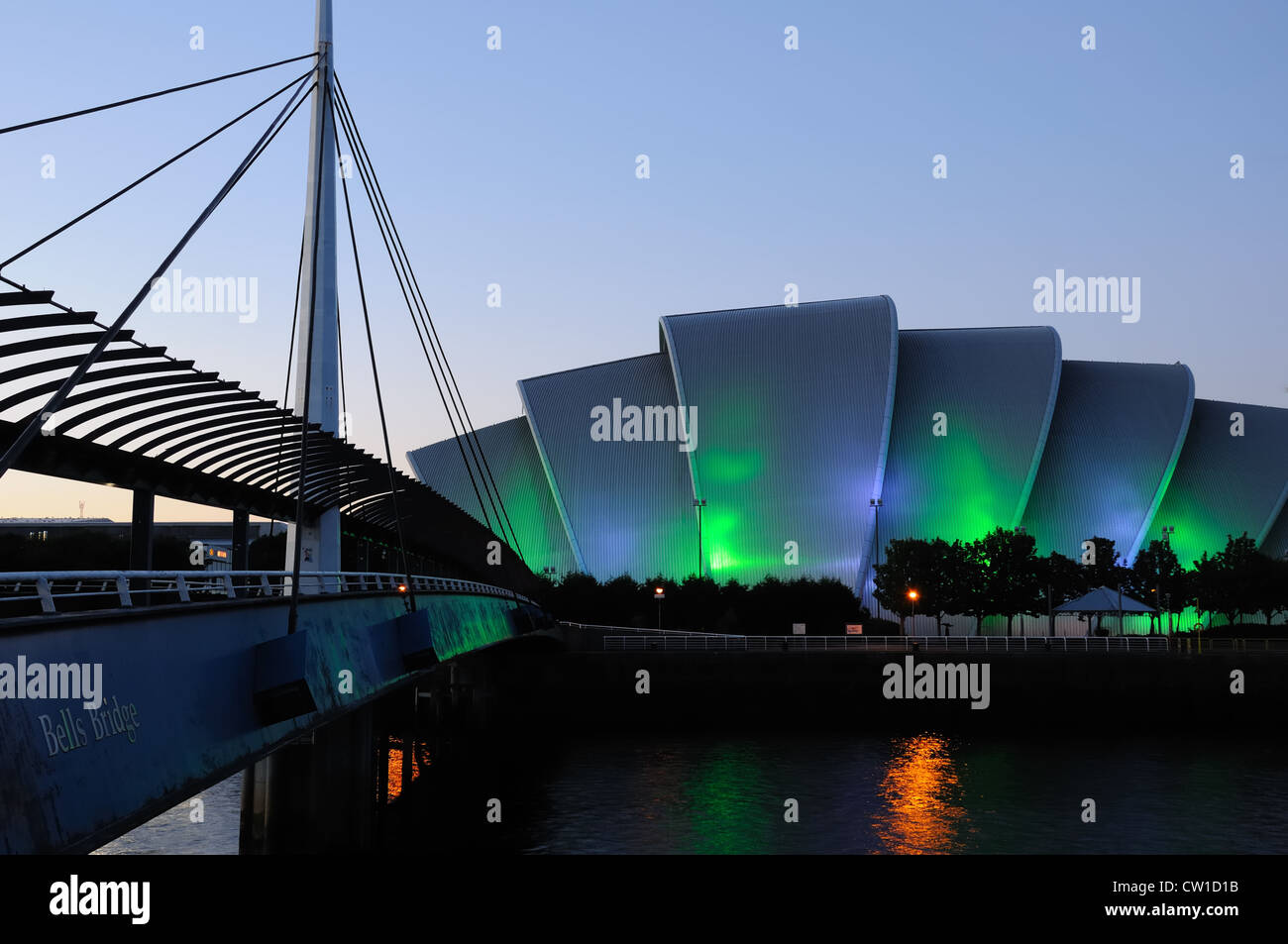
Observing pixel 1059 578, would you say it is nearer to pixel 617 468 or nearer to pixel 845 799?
pixel 617 468

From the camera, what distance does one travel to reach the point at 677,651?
2453 inches

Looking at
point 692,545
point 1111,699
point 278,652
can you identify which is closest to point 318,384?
point 278,652

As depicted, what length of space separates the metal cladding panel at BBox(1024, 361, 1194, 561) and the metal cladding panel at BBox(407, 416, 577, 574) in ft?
127

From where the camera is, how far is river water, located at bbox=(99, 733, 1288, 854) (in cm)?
3030

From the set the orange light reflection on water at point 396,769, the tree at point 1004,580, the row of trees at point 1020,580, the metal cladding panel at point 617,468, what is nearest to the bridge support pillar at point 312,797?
the orange light reflection on water at point 396,769

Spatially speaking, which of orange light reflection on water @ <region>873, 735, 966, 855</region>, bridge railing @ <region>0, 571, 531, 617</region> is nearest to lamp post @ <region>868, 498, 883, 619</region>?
orange light reflection on water @ <region>873, 735, 966, 855</region>

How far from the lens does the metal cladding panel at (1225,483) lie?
331 ft

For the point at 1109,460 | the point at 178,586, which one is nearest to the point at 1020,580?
the point at 1109,460

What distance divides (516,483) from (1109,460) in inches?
1932

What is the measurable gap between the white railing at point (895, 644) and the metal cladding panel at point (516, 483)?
33.5m

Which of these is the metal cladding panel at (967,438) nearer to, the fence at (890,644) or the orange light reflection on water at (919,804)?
the fence at (890,644)

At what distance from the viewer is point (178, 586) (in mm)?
13297
